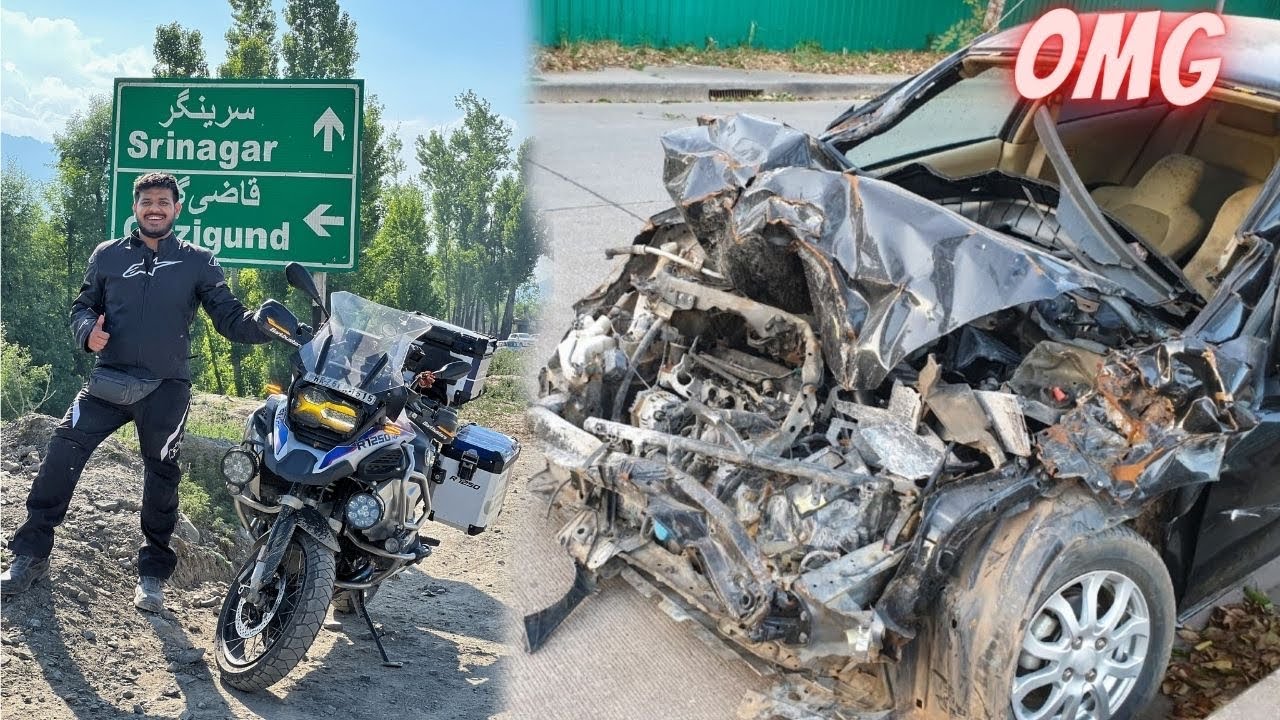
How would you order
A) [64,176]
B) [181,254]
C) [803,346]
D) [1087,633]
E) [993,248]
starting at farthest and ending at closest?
[64,176] → [181,254] → [803,346] → [993,248] → [1087,633]

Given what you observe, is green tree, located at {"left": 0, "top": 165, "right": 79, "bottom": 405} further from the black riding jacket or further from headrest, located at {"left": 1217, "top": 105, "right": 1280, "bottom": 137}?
headrest, located at {"left": 1217, "top": 105, "right": 1280, "bottom": 137}

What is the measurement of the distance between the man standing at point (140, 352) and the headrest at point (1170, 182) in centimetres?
375

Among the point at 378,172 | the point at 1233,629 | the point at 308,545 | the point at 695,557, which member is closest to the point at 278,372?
the point at 378,172

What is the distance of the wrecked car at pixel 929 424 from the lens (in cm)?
319

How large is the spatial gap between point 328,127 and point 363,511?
254 centimetres

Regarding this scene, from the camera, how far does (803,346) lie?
4066 millimetres

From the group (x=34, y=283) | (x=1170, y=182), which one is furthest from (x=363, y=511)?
(x=34, y=283)

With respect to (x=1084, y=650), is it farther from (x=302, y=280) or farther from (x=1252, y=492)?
(x=302, y=280)

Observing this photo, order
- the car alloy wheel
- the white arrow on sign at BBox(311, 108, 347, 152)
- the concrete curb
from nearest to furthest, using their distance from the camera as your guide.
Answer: the car alloy wheel → the white arrow on sign at BBox(311, 108, 347, 152) → the concrete curb

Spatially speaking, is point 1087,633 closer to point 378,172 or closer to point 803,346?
point 803,346

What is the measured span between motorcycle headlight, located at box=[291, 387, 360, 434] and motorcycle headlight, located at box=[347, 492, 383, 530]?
24 centimetres

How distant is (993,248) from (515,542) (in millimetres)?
2203

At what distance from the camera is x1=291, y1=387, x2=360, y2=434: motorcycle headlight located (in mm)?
3797

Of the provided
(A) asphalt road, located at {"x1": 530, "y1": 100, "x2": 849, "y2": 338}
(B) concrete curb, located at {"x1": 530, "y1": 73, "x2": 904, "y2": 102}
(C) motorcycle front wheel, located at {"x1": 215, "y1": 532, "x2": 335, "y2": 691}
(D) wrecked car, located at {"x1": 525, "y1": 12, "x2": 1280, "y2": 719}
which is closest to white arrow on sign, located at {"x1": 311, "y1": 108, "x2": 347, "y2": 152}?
(A) asphalt road, located at {"x1": 530, "y1": 100, "x2": 849, "y2": 338}
